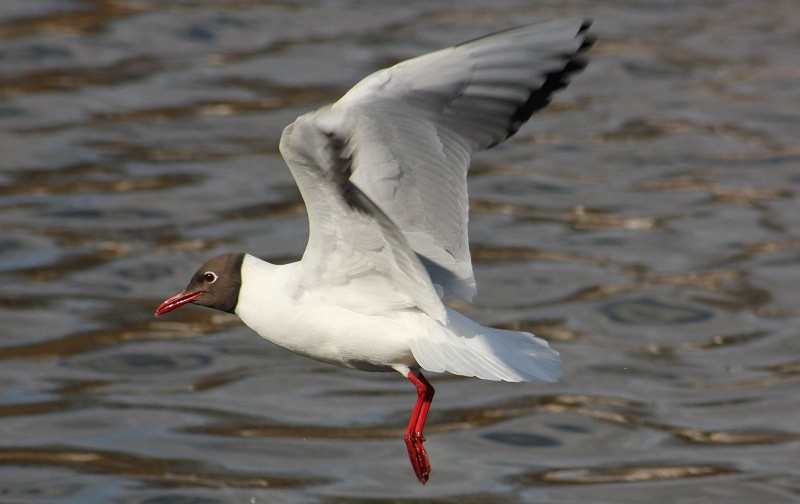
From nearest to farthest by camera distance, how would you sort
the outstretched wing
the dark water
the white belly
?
the outstretched wing
the white belly
the dark water

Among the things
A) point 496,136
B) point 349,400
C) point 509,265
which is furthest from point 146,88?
point 496,136

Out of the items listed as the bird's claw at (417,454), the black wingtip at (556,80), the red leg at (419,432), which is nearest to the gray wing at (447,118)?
the black wingtip at (556,80)

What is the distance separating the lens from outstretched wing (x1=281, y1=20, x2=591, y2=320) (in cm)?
710

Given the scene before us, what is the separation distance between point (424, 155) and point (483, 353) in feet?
3.56

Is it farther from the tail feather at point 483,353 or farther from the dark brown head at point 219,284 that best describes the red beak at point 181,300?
the tail feather at point 483,353

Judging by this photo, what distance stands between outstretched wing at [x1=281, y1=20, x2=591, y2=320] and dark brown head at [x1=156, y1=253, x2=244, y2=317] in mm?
715

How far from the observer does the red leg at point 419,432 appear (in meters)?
7.95

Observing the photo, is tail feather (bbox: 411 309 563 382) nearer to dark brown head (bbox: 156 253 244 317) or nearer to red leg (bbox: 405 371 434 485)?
red leg (bbox: 405 371 434 485)

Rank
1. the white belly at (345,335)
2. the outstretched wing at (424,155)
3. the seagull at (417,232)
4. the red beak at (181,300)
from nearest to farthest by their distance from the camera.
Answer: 1. the outstretched wing at (424,155)
2. the seagull at (417,232)
3. the white belly at (345,335)
4. the red beak at (181,300)

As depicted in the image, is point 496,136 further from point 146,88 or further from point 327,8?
point 327,8

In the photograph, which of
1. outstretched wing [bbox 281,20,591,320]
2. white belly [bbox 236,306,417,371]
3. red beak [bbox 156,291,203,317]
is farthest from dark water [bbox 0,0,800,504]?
outstretched wing [bbox 281,20,591,320]

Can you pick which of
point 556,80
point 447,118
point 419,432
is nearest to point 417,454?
point 419,432

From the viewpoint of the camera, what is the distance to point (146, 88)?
19.8 metres

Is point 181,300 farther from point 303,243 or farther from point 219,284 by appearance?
point 303,243
